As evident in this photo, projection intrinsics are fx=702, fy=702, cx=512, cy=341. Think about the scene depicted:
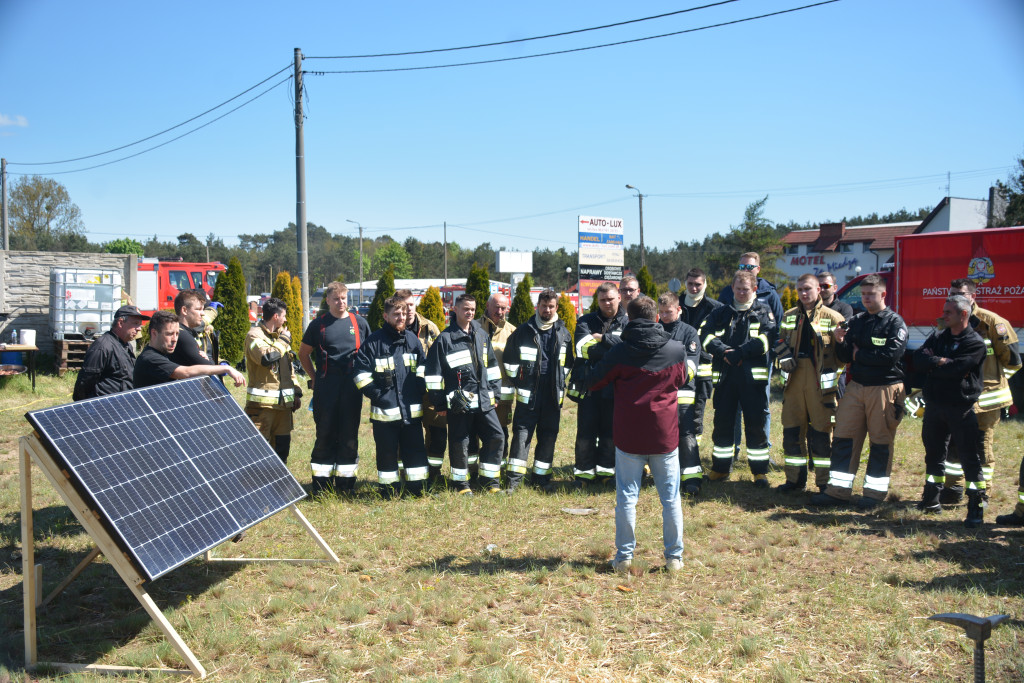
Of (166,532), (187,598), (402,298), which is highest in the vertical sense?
(402,298)

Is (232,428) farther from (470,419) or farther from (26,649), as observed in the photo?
(470,419)

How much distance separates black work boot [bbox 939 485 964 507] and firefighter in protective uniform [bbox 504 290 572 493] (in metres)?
3.83

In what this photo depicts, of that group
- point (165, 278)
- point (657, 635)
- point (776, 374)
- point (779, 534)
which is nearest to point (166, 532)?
point (657, 635)

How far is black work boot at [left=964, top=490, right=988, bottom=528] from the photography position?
6.14 metres

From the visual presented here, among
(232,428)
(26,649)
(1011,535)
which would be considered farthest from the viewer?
(1011,535)

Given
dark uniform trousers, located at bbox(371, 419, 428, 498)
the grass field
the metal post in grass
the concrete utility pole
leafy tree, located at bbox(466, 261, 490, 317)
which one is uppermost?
the concrete utility pole

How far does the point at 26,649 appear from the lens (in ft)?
13.4

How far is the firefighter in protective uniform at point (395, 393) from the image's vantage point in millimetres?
6852

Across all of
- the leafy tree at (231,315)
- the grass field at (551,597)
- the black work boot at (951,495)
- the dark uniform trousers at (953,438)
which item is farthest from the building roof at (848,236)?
the grass field at (551,597)

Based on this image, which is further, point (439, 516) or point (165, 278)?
point (165, 278)

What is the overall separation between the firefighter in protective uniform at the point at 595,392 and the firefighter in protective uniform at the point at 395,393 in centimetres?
162

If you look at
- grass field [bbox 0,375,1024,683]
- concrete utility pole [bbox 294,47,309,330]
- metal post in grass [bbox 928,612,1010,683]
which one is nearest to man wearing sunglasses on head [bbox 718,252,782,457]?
grass field [bbox 0,375,1024,683]

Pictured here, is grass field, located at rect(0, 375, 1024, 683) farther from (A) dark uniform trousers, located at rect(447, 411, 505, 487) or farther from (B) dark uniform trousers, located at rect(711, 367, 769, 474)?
(B) dark uniform trousers, located at rect(711, 367, 769, 474)

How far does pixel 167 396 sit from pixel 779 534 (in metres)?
5.05
